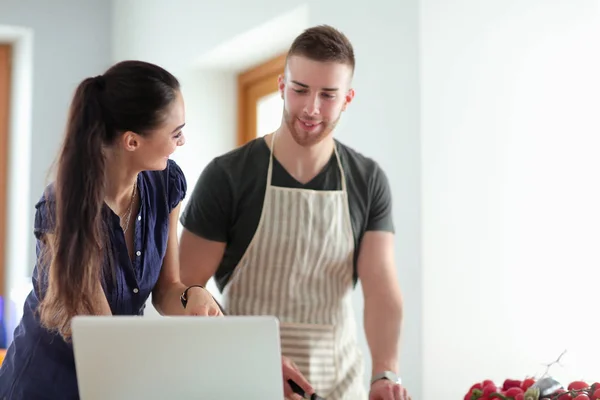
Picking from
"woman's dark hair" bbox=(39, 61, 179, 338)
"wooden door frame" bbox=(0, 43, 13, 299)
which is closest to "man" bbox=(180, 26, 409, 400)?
"woman's dark hair" bbox=(39, 61, 179, 338)

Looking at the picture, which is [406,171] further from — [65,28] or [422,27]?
[65,28]

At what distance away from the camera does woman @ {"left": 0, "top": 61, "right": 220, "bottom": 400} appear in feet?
4.75

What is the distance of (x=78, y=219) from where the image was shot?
4.76 feet

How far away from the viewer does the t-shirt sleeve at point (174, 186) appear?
1.68 meters

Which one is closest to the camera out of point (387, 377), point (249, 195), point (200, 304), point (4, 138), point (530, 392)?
point (530, 392)

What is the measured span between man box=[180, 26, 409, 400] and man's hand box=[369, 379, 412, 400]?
0.11m

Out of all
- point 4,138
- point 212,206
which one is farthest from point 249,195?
point 4,138

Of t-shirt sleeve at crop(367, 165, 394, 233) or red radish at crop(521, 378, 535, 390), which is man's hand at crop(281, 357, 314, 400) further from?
t-shirt sleeve at crop(367, 165, 394, 233)

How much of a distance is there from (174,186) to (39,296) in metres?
0.32

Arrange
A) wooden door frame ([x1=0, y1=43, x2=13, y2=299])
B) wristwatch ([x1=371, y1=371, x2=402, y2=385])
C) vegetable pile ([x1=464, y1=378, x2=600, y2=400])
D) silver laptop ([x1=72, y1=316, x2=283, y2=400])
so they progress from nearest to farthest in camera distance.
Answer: silver laptop ([x1=72, y1=316, x2=283, y2=400]) → vegetable pile ([x1=464, y1=378, x2=600, y2=400]) → wristwatch ([x1=371, y1=371, x2=402, y2=385]) → wooden door frame ([x1=0, y1=43, x2=13, y2=299])

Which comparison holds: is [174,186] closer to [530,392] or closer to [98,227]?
[98,227]

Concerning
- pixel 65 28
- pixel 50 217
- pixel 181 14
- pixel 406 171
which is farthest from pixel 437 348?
pixel 65 28

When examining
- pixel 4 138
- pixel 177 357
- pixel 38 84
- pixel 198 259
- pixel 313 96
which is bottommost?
pixel 177 357

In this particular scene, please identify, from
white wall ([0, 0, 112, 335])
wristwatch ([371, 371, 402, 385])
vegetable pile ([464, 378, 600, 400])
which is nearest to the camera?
vegetable pile ([464, 378, 600, 400])
